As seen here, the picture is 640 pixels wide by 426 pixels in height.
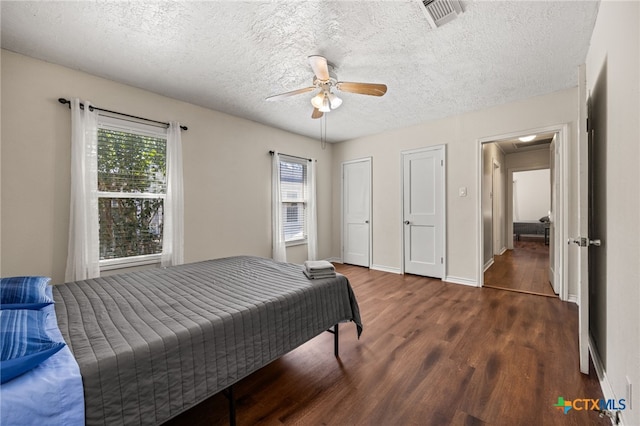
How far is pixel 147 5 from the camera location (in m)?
1.81

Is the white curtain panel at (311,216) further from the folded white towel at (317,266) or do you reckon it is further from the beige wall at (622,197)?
the beige wall at (622,197)

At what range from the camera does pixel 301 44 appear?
2242 mm

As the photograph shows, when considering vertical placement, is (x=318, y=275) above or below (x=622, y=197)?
below

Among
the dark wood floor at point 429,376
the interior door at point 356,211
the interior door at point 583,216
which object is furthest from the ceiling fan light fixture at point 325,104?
A: the interior door at point 356,211

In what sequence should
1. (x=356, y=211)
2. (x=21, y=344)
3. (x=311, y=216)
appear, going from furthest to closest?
1. (x=356, y=211)
2. (x=311, y=216)
3. (x=21, y=344)

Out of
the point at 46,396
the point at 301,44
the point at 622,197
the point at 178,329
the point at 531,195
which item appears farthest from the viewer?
the point at 531,195

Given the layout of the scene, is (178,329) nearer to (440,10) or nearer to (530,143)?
(440,10)

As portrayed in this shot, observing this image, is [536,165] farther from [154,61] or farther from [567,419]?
[154,61]

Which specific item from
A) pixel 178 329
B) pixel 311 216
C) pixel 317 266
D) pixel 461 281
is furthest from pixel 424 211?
pixel 178 329

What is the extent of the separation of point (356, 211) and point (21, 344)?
4.78m

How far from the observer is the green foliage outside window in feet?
9.21

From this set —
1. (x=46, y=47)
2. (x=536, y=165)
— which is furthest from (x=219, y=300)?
(x=536, y=165)

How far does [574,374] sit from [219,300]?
8.16 ft

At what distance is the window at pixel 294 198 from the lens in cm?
471
